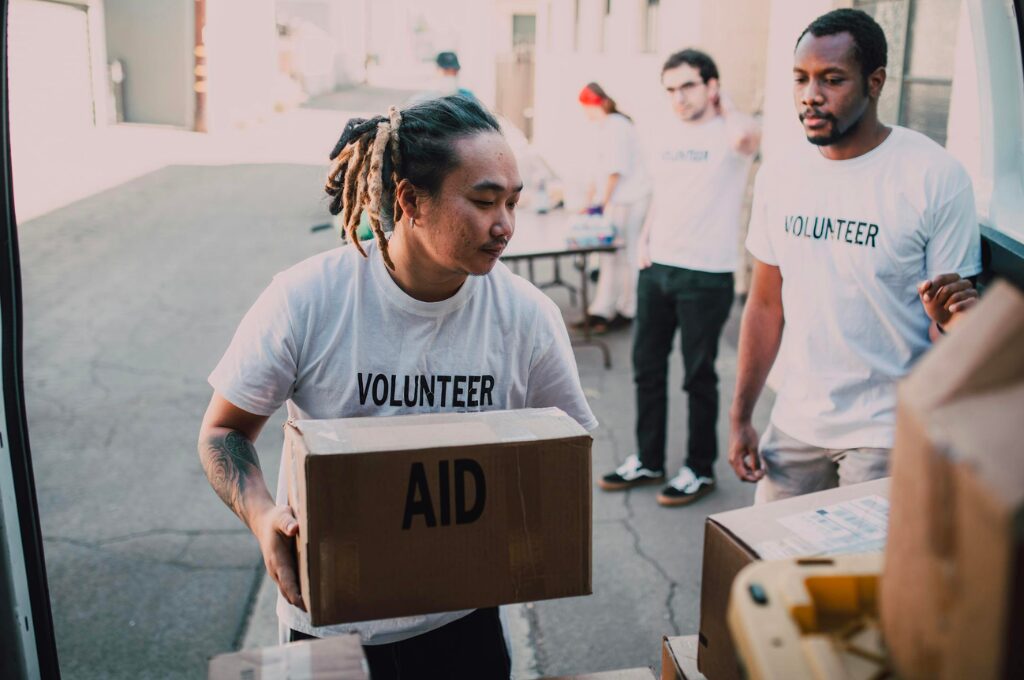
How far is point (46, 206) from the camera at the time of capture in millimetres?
13008

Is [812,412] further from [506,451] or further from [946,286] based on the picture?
[506,451]

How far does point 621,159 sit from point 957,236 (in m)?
4.83

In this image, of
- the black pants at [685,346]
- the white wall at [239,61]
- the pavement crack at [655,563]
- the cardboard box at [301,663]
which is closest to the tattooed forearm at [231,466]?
the cardboard box at [301,663]

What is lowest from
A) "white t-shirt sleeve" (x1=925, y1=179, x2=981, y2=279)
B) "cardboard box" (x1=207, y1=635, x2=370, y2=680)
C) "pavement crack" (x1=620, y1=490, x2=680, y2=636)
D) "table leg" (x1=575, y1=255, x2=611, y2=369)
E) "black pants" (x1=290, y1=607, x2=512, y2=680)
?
"pavement crack" (x1=620, y1=490, x2=680, y2=636)

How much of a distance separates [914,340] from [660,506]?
91.9 inches

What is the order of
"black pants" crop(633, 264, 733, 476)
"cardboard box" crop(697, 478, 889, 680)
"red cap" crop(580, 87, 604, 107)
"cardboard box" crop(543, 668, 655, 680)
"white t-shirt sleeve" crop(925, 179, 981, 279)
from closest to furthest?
"cardboard box" crop(697, 478, 889, 680) < "cardboard box" crop(543, 668, 655, 680) < "white t-shirt sleeve" crop(925, 179, 981, 279) < "black pants" crop(633, 264, 733, 476) < "red cap" crop(580, 87, 604, 107)

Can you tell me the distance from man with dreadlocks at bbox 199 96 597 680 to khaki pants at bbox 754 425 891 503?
1077mm

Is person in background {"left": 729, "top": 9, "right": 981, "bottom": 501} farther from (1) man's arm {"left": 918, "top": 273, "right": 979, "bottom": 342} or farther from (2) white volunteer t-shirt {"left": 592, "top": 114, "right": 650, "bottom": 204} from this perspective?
(2) white volunteer t-shirt {"left": 592, "top": 114, "right": 650, "bottom": 204}

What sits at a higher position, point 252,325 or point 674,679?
point 252,325

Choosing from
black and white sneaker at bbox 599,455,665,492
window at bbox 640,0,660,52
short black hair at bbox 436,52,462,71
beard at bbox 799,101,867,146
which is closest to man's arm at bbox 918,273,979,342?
beard at bbox 799,101,867,146

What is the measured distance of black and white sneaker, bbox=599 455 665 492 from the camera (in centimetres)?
488

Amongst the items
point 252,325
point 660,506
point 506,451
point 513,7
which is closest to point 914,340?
point 506,451

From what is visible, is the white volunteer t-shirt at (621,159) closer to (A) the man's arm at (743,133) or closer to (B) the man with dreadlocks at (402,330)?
(A) the man's arm at (743,133)

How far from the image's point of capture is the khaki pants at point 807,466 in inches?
100
